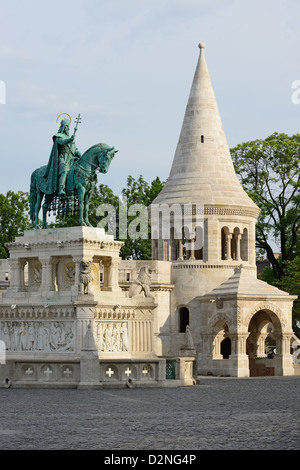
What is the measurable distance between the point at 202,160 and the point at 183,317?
7085 mm

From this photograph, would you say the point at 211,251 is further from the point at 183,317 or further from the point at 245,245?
the point at 183,317

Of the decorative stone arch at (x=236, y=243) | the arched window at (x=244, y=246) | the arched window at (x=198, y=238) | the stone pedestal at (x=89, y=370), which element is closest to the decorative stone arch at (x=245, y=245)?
the arched window at (x=244, y=246)

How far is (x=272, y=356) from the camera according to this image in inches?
1699

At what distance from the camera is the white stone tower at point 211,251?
40.8m

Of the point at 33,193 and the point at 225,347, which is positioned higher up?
the point at 33,193

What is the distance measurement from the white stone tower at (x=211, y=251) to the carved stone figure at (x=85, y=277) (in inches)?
463

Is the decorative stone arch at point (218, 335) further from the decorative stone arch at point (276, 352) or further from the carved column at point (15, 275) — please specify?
the carved column at point (15, 275)

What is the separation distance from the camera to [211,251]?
44562 millimetres

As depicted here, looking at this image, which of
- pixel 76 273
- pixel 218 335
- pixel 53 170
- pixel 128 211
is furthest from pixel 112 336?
pixel 128 211

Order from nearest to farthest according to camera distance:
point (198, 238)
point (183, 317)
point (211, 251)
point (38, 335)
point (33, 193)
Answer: point (38, 335) → point (33, 193) → point (211, 251) → point (198, 238) → point (183, 317)

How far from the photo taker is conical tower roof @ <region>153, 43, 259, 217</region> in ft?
148
